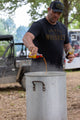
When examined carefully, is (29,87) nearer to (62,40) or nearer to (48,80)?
(48,80)

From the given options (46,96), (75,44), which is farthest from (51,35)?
(75,44)

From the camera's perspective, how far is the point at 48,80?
3119mm

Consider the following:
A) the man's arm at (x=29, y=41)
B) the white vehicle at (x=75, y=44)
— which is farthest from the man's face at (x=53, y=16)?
the white vehicle at (x=75, y=44)

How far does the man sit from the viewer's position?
386 centimetres

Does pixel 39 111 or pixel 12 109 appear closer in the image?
pixel 39 111

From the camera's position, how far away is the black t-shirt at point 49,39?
3885mm

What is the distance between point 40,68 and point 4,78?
15.3 ft

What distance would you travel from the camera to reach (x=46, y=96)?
3117 mm

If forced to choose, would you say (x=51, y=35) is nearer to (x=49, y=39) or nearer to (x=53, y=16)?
(x=49, y=39)

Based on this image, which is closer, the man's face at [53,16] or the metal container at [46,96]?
the metal container at [46,96]

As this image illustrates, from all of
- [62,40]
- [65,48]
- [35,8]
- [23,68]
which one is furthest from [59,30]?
[35,8]

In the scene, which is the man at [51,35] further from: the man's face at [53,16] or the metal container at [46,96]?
the metal container at [46,96]

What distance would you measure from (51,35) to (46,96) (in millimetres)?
1111

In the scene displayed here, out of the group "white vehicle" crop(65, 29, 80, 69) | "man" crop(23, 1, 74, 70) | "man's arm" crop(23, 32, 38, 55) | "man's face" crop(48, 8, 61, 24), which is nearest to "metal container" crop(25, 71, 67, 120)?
"man's arm" crop(23, 32, 38, 55)
